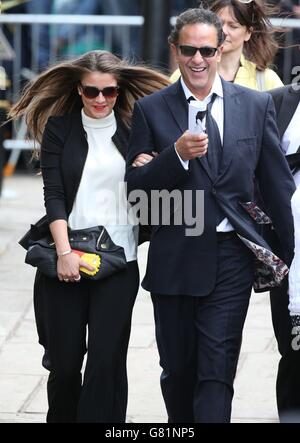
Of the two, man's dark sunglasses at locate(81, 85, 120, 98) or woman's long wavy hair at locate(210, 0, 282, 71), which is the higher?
woman's long wavy hair at locate(210, 0, 282, 71)

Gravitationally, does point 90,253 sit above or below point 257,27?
below

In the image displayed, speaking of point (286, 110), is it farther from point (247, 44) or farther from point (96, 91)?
point (96, 91)

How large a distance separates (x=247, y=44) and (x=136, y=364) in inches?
71.3

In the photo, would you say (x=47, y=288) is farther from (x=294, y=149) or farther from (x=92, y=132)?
(x=294, y=149)

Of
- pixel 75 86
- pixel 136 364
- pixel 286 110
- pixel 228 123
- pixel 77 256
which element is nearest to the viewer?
pixel 228 123

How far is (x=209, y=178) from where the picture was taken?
4.53 m

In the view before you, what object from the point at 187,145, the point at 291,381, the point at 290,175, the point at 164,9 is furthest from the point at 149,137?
the point at 164,9

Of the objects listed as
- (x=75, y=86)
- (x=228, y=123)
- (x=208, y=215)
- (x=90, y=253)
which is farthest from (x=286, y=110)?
(x=90, y=253)

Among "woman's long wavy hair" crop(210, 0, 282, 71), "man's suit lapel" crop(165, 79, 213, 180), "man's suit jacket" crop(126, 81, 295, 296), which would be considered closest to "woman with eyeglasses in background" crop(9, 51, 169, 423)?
"man's suit jacket" crop(126, 81, 295, 296)

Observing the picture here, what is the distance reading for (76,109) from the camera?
4.95m

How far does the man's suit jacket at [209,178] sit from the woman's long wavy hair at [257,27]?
34.0 inches

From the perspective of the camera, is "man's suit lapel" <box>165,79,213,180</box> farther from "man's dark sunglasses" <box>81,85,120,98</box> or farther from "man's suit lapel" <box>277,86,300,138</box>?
"man's suit lapel" <box>277,86,300,138</box>

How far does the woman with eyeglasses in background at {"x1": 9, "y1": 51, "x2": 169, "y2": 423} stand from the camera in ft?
15.5

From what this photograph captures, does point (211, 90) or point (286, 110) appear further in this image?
point (286, 110)
